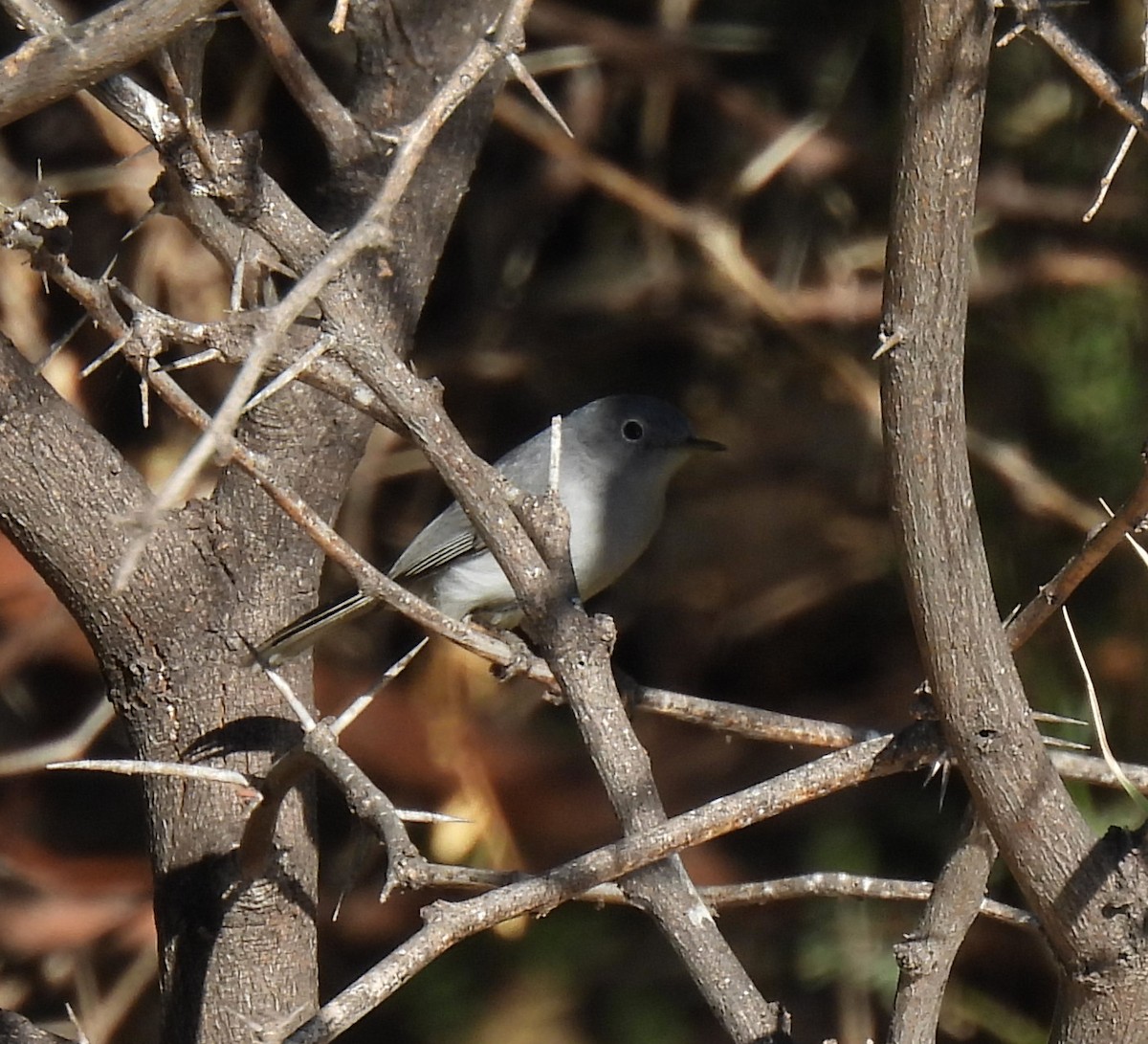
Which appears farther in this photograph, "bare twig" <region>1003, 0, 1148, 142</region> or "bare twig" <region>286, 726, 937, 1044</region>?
"bare twig" <region>1003, 0, 1148, 142</region>

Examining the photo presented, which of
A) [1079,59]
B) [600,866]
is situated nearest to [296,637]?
[600,866]

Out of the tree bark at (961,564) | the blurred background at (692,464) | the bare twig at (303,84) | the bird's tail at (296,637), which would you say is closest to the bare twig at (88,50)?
the bare twig at (303,84)

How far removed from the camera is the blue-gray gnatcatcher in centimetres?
385

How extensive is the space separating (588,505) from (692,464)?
0.58m

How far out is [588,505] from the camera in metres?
4.03

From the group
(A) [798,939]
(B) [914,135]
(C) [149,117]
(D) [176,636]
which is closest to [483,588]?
(A) [798,939]

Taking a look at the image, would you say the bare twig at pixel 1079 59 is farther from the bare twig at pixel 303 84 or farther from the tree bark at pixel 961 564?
the bare twig at pixel 303 84

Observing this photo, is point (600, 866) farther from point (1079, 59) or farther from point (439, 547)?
point (439, 547)

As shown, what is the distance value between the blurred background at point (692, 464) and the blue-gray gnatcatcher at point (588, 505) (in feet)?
1.06

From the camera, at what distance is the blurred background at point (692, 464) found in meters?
3.95

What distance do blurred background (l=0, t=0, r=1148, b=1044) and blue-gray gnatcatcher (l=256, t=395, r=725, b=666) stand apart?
0.32 meters

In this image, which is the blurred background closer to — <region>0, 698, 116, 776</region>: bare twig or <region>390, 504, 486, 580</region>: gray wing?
<region>390, 504, 486, 580</region>: gray wing

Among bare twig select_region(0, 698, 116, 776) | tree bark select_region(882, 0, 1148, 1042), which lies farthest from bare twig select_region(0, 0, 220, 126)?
bare twig select_region(0, 698, 116, 776)

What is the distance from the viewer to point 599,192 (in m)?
4.31
